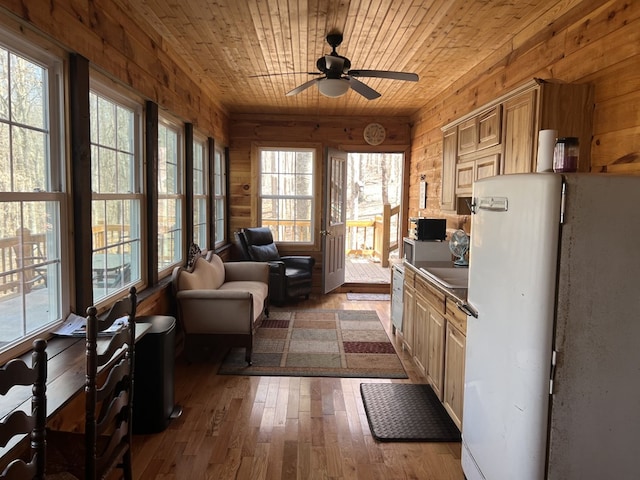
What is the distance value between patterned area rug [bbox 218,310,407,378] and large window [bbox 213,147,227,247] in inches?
60.8

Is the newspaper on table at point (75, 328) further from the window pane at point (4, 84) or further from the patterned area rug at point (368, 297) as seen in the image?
the patterned area rug at point (368, 297)

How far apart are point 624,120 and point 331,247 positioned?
4472 millimetres

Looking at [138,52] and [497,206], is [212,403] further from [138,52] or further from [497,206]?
[138,52]

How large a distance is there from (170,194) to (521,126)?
2.94 metres

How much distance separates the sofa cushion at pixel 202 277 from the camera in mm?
3629

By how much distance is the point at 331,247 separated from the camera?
6320 mm

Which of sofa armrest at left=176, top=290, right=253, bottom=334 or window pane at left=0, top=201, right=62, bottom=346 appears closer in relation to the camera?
window pane at left=0, top=201, right=62, bottom=346

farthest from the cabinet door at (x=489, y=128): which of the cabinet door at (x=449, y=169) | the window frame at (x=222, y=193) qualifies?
the window frame at (x=222, y=193)

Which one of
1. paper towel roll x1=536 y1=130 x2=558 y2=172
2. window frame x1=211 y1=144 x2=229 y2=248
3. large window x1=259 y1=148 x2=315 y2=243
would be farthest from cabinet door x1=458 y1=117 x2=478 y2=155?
window frame x1=211 y1=144 x2=229 y2=248

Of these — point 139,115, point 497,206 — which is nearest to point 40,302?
point 139,115

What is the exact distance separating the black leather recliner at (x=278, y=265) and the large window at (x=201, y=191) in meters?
0.57

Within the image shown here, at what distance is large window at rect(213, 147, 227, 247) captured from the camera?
19.3 ft

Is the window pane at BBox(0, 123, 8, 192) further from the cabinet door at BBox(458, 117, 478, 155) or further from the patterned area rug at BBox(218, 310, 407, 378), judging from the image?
the cabinet door at BBox(458, 117, 478, 155)

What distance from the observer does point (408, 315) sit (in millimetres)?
3756
